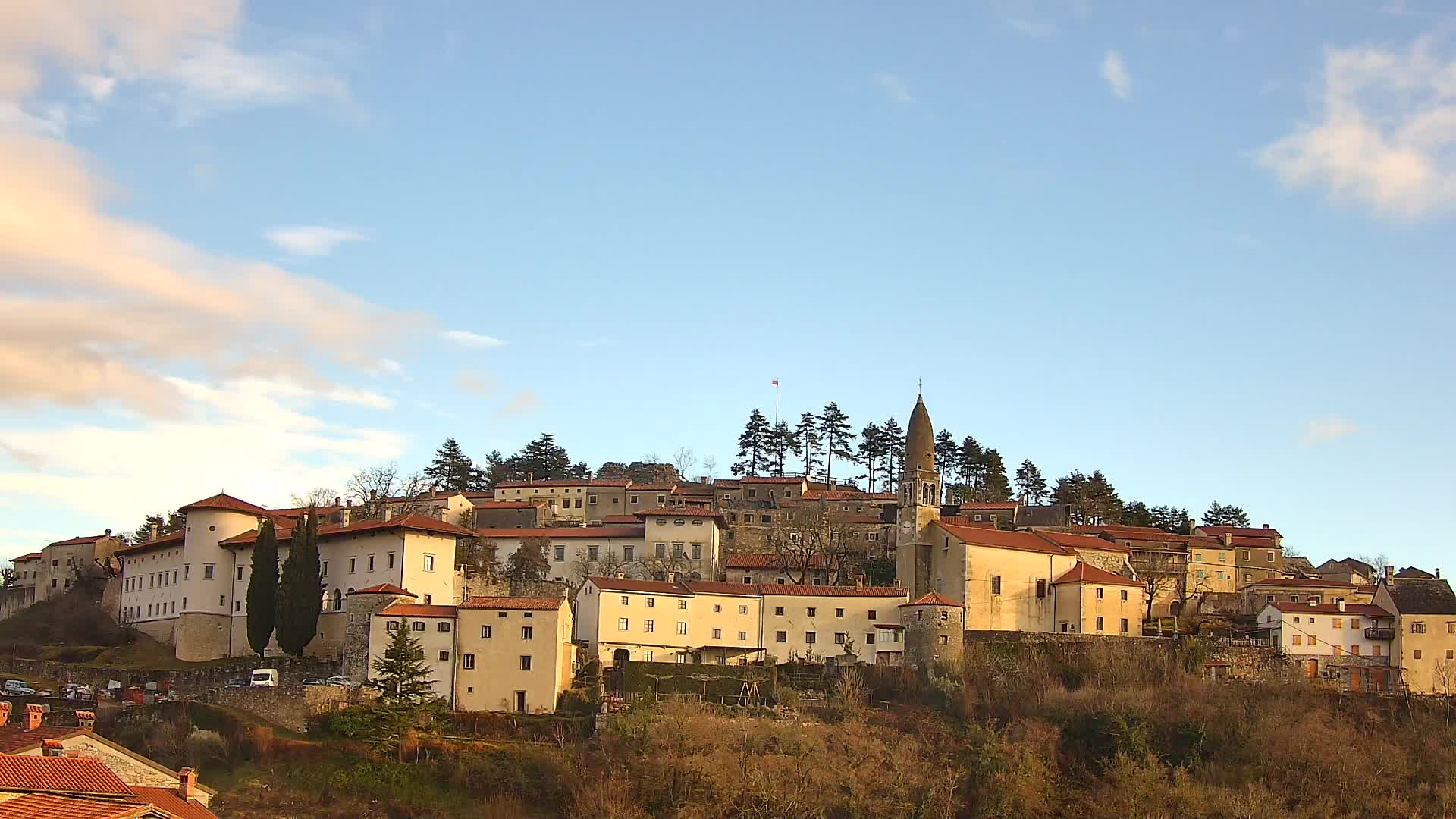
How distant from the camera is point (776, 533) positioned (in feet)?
304

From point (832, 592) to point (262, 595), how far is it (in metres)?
25.4

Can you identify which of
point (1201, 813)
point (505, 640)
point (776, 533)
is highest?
point (776, 533)

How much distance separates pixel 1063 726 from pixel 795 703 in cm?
1099

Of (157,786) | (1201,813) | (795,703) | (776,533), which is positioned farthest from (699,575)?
(157,786)

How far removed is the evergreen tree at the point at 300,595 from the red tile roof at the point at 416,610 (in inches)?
213

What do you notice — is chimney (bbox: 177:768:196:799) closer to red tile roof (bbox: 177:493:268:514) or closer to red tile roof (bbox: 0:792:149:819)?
red tile roof (bbox: 0:792:149:819)

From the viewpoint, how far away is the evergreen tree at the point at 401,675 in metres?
59.5

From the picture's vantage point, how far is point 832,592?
72062 mm

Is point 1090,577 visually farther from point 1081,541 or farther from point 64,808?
point 64,808

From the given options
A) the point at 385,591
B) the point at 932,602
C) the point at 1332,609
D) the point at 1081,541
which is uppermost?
the point at 1081,541

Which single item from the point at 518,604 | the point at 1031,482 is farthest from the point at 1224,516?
the point at 518,604

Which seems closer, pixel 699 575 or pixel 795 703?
pixel 795 703

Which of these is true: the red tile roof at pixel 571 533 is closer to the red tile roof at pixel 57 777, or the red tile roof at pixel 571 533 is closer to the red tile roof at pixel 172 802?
the red tile roof at pixel 172 802

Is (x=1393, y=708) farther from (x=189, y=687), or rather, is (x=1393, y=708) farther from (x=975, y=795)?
(x=189, y=687)
